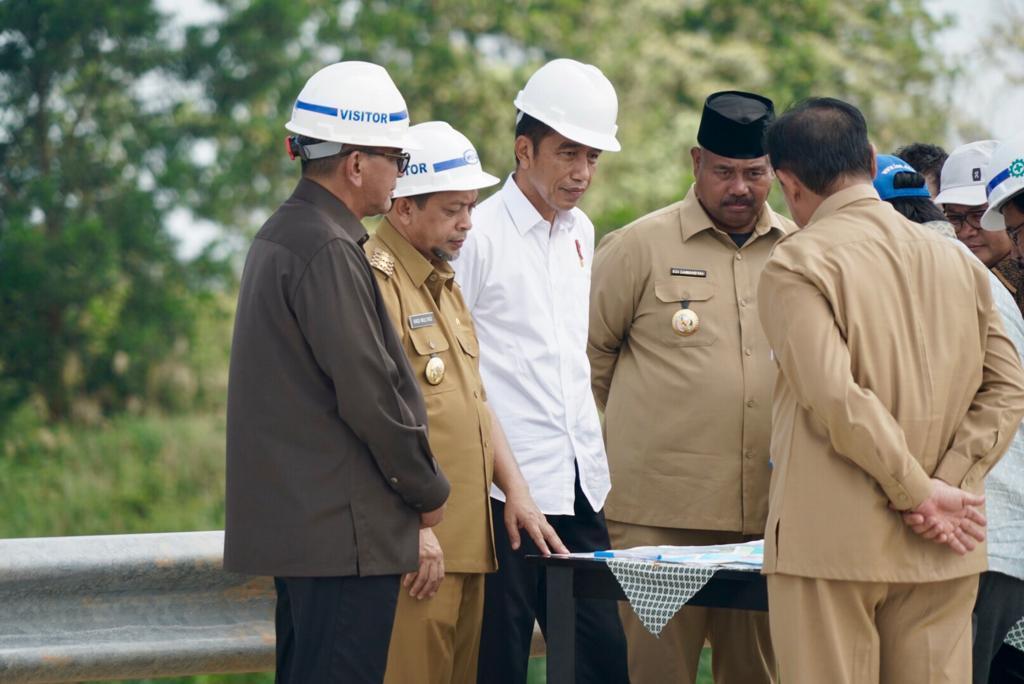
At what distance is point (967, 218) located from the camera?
4.58 m

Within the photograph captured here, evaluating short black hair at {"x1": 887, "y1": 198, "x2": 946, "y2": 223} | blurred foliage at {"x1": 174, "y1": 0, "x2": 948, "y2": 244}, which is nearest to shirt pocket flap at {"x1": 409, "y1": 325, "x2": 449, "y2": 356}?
short black hair at {"x1": 887, "y1": 198, "x2": 946, "y2": 223}

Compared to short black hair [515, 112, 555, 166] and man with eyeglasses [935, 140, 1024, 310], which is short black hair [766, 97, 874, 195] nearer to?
short black hair [515, 112, 555, 166]

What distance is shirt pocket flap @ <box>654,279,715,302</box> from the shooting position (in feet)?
13.8

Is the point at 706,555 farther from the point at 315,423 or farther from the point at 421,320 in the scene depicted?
the point at 315,423

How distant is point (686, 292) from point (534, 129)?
66 centimetres

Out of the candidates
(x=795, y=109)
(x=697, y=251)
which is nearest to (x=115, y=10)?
(x=697, y=251)

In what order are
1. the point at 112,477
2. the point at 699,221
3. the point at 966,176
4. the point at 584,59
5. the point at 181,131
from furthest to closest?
the point at 584,59, the point at 181,131, the point at 112,477, the point at 966,176, the point at 699,221

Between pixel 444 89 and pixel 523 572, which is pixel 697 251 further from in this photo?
pixel 444 89

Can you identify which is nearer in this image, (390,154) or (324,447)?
(324,447)

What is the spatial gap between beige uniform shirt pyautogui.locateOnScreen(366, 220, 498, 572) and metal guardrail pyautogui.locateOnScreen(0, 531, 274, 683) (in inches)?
33.1

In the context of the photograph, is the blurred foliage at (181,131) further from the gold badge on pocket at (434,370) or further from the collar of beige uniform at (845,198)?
the collar of beige uniform at (845,198)

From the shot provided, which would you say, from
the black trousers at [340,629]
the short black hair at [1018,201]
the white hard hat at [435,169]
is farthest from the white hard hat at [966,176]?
the black trousers at [340,629]

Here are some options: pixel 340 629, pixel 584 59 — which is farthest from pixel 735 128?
pixel 584 59

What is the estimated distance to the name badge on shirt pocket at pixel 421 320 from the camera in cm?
358
